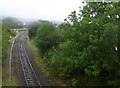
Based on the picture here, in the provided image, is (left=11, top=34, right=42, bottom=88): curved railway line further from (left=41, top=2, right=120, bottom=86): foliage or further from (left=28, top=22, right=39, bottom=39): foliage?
(left=28, top=22, right=39, bottom=39): foliage

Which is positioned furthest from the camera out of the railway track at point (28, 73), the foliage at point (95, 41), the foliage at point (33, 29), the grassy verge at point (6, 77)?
the foliage at point (33, 29)

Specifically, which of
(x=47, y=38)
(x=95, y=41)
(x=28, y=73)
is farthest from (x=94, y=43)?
(x=47, y=38)

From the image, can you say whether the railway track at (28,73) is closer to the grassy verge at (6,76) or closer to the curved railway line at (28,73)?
the curved railway line at (28,73)

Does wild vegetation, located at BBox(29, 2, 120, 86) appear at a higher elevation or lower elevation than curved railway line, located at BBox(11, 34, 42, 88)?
higher

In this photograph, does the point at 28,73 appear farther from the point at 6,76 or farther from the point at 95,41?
the point at 95,41

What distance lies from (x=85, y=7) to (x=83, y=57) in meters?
5.09

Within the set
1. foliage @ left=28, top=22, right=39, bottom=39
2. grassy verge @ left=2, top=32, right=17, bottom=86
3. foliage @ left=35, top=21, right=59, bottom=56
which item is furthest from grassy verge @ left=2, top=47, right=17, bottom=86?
foliage @ left=28, top=22, right=39, bottom=39

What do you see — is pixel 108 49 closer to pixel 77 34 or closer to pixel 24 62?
pixel 77 34

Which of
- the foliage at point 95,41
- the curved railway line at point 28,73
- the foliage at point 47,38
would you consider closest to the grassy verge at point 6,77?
the curved railway line at point 28,73

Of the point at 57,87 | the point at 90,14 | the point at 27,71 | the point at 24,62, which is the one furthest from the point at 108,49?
the point at 24,62

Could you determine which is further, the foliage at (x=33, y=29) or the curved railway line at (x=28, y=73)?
the foliage at (x=33, y=29)

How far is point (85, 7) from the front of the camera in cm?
3009

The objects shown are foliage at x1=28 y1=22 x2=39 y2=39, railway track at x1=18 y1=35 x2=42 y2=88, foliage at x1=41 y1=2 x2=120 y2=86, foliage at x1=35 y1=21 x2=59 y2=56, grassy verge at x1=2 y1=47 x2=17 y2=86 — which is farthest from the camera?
foliage at x1=28 y1=22 x2=39 y2=39

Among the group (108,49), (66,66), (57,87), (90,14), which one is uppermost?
(90,14)
